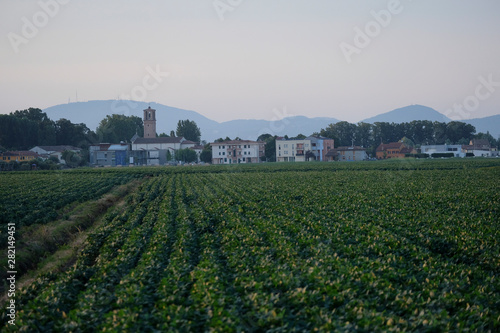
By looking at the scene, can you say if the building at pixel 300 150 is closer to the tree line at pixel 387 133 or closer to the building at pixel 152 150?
the building at pixel 152 150

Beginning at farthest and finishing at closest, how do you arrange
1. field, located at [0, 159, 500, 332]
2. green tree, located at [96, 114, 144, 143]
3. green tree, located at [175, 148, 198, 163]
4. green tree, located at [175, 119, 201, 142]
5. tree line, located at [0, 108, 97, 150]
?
1. green tree, located at [175, 119, 201, 142]
2. green tree, located at [96, 114, 144, 143]
3. green tree, located at [175, 148, 198, 163]
4. tree line, located at [0, 108, 97, 150]
5. field, located at [0, 159, 500, 332]

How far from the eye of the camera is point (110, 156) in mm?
119312

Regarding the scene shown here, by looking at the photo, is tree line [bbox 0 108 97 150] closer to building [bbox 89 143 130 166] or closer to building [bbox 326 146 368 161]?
building [bbox 89 143 130 166]

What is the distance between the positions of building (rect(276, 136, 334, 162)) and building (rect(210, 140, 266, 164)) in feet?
25.2

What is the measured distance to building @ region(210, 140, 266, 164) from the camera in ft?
408

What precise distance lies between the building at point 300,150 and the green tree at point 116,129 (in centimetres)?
5828

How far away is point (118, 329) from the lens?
21.9ft

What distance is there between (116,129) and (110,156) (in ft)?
115

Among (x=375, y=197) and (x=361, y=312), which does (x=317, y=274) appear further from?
(x=375, y=197)

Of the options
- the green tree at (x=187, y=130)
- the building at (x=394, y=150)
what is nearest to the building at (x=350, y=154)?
the building at (x=394, y=150)

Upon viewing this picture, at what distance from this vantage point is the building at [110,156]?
118812 mm

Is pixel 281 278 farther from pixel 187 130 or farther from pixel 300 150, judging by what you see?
pixel 187 130

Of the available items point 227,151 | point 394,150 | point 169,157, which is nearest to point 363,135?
point 394,150

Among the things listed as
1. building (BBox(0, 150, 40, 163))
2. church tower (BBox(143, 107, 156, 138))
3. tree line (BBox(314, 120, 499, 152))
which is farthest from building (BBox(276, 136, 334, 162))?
building (BBox(0, 150, 40, 163))
